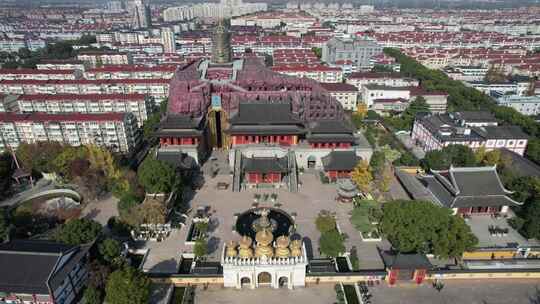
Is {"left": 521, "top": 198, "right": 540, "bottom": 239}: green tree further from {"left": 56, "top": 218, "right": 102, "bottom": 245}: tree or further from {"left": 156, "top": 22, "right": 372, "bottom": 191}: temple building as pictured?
{"left": 56, "top": 218, "right": 102, "bottom": 245}: tree

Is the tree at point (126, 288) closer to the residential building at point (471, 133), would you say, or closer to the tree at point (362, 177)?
the tree at point (362, 177)

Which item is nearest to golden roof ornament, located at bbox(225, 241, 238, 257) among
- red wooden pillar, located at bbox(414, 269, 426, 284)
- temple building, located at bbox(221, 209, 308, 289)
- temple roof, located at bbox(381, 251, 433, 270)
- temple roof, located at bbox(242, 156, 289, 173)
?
temple building, located at bbox(221, 209, 308, 289)

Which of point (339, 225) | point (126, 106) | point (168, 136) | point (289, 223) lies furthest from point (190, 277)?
point (126, 106)

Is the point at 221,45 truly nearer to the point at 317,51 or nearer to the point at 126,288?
the point at 126,288

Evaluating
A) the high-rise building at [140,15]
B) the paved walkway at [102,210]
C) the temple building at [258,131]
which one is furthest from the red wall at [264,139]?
the high-rise building at [140,15]

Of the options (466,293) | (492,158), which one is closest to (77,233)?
(466,293)

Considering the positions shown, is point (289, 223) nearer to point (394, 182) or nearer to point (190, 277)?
point (190, 277)
